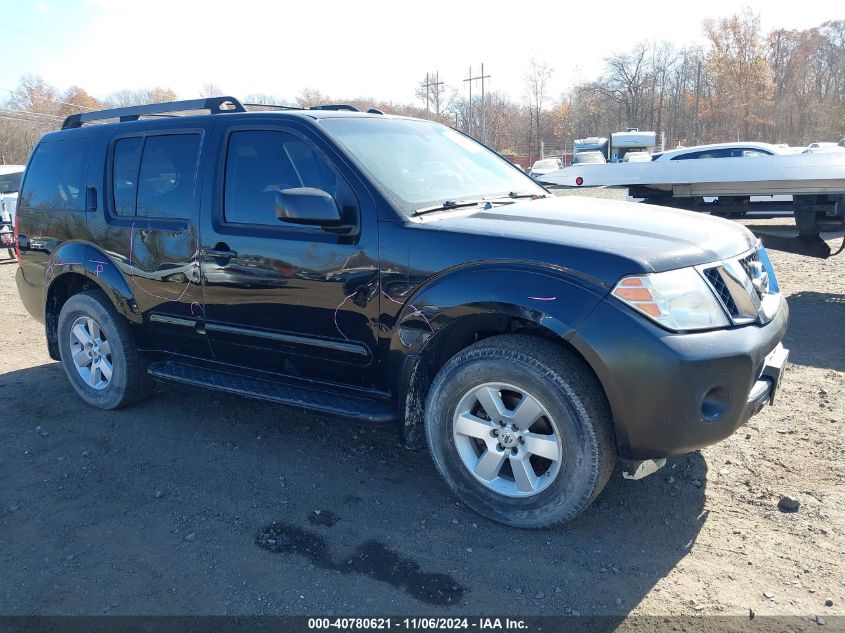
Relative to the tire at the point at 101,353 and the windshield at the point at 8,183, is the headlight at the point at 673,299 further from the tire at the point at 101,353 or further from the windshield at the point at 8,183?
the windshield at the point at 8,183

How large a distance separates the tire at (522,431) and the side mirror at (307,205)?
970mm

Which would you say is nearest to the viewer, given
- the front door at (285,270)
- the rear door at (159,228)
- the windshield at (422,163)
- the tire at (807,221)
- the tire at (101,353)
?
the front door at (285,270)

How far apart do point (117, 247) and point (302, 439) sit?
1.84 metres

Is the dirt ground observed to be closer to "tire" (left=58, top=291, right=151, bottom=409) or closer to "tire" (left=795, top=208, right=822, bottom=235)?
"tire" (left=58, top=291, right=151, bottom=409)

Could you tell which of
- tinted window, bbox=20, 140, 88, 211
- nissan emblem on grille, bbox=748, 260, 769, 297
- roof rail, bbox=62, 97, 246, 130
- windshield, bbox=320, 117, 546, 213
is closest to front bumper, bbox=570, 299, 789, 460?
nissan emblem on grille, bbox=748, 260, 769, 297

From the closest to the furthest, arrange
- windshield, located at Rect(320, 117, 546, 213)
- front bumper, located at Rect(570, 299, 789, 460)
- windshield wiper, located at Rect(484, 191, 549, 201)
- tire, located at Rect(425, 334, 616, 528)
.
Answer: front bumper, located at Rect(570, 299, 789, 460) < tire, located at Rect(425, 334, 616, 528) < windshield, located at Rect(320, 117, 546, 213) < windshield wiper, located at Rect(484, 191, 549, 201)

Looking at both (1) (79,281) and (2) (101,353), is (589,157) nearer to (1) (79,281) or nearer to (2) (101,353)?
(1) (79,281)

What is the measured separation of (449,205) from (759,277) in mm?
1645

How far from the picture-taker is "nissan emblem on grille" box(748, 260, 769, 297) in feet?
10.7

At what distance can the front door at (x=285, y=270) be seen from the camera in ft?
11.5

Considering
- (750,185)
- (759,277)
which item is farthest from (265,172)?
(750,185)

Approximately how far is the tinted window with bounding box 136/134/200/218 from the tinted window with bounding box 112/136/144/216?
0.22 feet

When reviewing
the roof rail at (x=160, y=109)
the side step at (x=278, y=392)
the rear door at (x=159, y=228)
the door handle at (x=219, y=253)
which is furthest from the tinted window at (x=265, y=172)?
the side step at (x=278, y=392)

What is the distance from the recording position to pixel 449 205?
3.67 meters
